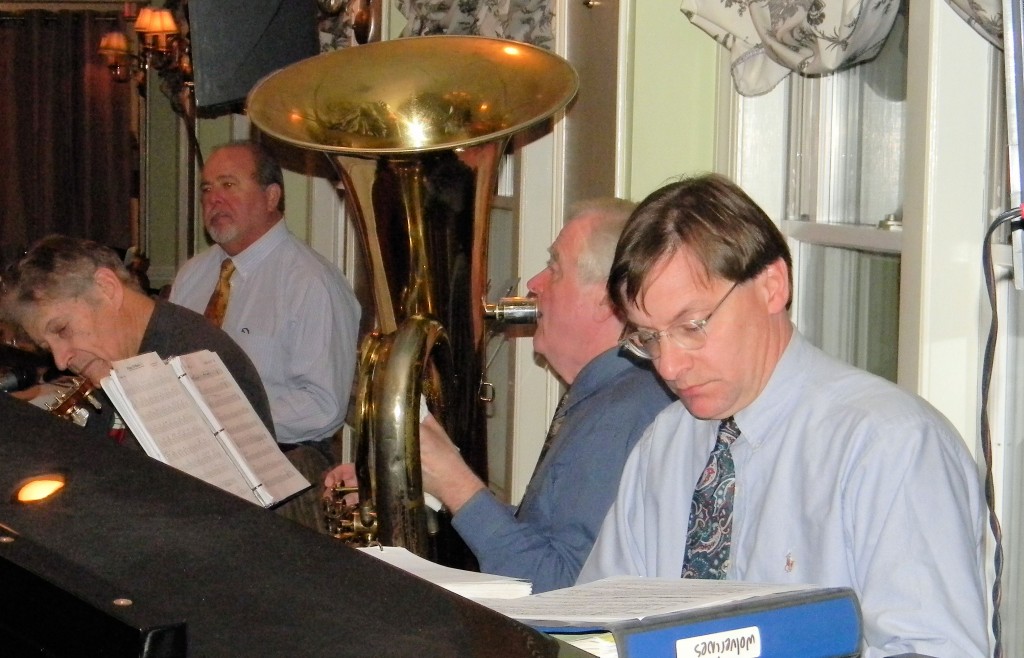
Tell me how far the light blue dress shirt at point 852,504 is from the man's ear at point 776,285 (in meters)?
0.05

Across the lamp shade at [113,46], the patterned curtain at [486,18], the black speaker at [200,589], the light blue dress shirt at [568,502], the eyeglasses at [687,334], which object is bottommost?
the light blue dress shirt at [568,502]

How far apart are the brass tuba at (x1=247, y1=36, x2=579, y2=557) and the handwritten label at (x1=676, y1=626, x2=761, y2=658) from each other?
1.34 meters

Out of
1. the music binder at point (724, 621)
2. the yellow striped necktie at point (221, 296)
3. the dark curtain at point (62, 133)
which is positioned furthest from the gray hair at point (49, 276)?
the dark curtain at point (62, 133)

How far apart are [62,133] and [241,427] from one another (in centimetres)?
794

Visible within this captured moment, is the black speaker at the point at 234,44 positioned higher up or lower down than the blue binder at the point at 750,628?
higher up

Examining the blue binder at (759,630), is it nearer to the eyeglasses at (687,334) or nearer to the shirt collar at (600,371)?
the eyeglasses at (687,334)

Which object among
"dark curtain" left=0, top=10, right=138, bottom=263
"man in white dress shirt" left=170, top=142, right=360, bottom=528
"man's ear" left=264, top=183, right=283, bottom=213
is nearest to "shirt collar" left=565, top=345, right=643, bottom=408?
"man in white dress shirt" left=170, top=142, right=360, bottom=528

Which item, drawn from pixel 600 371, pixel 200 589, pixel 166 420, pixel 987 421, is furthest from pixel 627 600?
pixel 166 420

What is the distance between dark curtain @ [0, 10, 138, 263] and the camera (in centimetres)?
926

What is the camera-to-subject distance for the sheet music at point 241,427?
215 cm

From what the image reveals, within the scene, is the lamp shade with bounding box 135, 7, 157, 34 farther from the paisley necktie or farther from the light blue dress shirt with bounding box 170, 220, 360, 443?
the paisley necktie

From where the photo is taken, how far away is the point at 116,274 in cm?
256

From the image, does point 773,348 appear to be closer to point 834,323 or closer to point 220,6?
point 834,323

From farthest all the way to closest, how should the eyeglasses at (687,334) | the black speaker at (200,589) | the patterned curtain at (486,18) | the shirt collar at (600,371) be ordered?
1. the patterned curtain at (486,18)
2. the shirt collar at (600,371)
3. the eyeglasses at (687,334)
4. the black speaker at (200,589)
